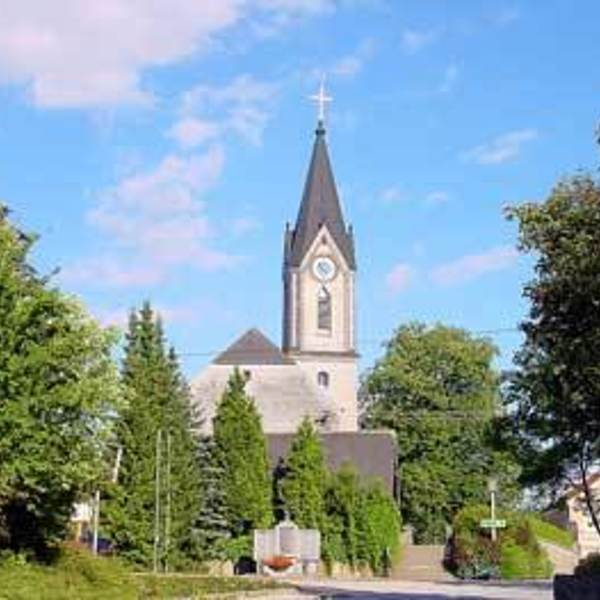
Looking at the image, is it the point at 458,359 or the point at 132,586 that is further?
the point at 458,359

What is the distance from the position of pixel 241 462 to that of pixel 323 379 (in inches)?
1641

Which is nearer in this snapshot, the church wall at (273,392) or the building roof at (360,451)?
the building roof at (360,451)

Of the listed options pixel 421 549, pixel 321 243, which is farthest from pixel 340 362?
pixel 421 549

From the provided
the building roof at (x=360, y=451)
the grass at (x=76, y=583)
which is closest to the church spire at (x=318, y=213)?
the building roof at (x=360, y=451)

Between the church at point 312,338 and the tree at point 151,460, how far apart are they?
31.6 m

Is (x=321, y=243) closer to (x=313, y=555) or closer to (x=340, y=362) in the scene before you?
(x=340, y=362)

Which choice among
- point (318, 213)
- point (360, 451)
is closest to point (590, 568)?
point (360, 451)

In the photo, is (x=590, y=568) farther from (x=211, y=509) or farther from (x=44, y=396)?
(x=211, y=509)

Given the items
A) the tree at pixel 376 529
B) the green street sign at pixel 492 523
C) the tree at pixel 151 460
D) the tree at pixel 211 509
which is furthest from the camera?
the tree at pixel 376 529

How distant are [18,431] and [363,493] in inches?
1638

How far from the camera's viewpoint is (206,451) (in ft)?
200

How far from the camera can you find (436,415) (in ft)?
289

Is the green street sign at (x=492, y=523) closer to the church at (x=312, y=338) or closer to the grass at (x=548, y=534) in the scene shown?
the grass at (x=548, y=534)

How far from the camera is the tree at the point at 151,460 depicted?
51812 mm
